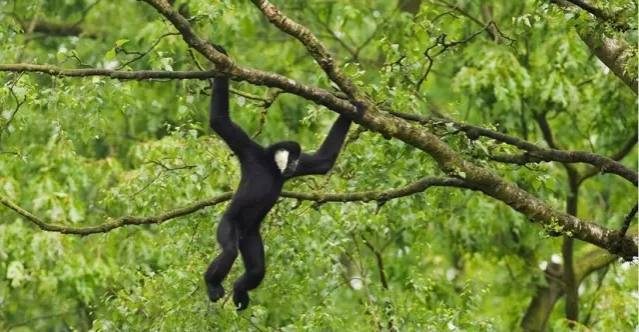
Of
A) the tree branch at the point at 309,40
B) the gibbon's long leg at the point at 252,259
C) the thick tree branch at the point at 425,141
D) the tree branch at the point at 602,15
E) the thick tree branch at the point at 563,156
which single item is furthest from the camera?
the thick tree branch at the point at 563,156

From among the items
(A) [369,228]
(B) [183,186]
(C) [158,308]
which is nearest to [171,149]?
(B) [183,186]

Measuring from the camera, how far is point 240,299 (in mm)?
7734

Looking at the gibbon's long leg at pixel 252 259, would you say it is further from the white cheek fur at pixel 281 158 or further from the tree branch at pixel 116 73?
the tree branch at pixel 116 73

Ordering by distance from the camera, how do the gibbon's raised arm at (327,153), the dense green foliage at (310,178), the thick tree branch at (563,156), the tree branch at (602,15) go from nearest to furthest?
1. the tree branch at (602,15)
2. the gibbon's raised arm at (327,153)
3. the thick tree branch at (563,156)
4. the dense green foliage at (310,178)

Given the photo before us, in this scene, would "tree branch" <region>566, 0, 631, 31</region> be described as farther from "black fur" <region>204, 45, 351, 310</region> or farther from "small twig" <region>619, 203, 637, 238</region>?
"black fur" <region>204, 45, 351, 310</region>

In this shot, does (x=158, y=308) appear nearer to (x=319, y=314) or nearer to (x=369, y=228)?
(x=319, y=314)

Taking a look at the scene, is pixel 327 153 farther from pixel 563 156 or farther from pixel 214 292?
pixel 563 156

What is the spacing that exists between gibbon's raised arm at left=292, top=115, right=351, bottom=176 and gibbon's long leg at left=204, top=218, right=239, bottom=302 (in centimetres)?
56

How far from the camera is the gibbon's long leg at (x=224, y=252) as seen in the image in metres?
7.18

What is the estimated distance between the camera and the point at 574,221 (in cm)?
759

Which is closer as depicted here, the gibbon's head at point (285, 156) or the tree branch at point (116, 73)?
the tree branch at point (116, 73)

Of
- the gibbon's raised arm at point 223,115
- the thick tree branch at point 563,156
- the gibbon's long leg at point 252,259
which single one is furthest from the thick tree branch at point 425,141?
the gibbon's long leg at point 252,259

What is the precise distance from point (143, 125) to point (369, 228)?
18.2ft

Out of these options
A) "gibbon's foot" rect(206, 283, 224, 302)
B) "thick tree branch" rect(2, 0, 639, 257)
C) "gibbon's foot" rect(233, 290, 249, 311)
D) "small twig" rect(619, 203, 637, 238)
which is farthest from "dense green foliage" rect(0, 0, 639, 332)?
"small twig" rect(619, 203, 637, 238)
